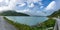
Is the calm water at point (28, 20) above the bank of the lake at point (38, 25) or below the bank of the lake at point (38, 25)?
above

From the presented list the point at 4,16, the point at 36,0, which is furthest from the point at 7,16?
the point at 36,0

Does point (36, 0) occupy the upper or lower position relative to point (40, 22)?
upper

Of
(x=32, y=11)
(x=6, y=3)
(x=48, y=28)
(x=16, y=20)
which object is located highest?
(x=6, y=3)

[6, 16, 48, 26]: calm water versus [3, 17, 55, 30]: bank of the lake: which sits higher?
[6, 16, 48, 26]: calm water

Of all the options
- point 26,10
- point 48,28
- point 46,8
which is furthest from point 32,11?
point 48,28

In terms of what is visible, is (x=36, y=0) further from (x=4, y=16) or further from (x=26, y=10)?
(x=4, y=16)

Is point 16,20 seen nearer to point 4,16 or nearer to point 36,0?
point 4,16

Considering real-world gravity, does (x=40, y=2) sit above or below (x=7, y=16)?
above

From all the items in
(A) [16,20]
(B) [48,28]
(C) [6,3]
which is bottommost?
(B) [48,28]
